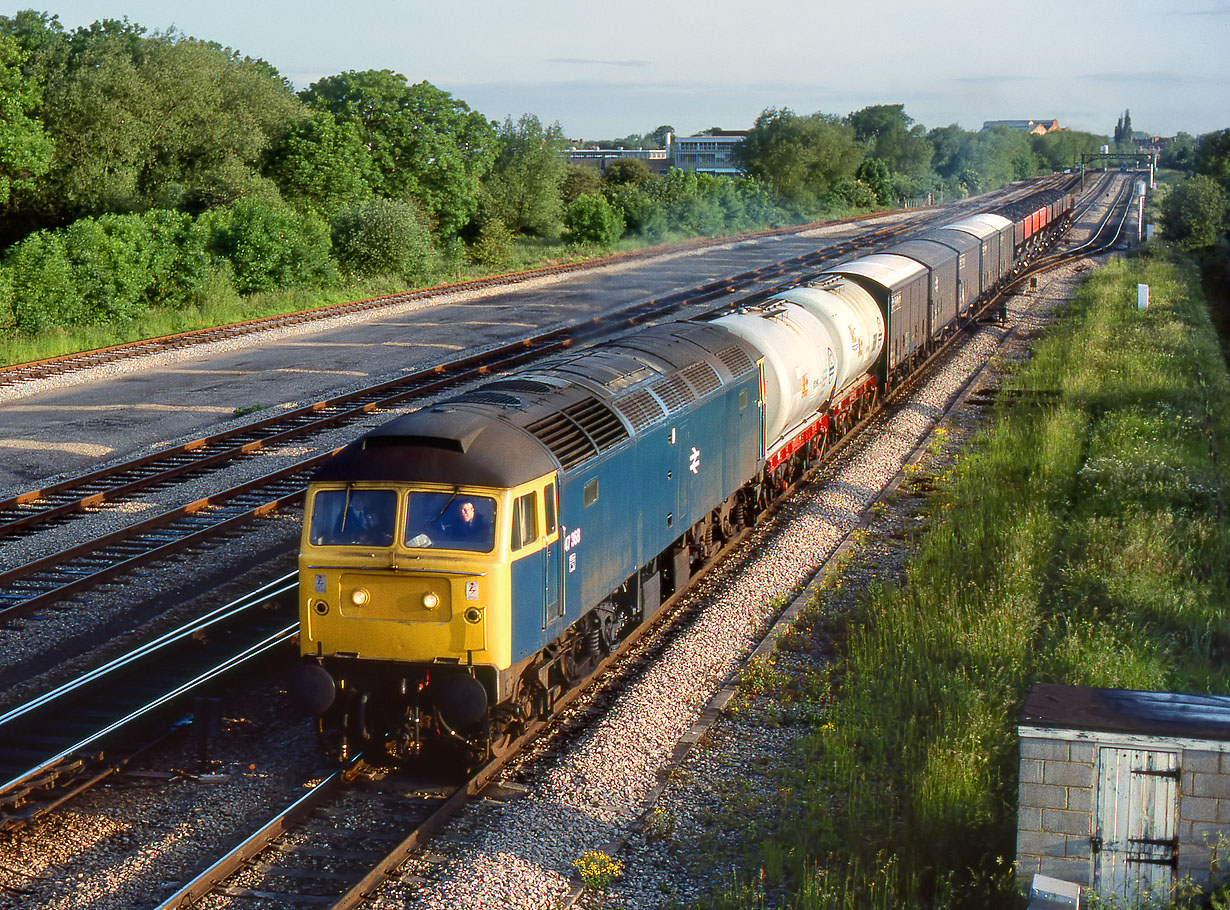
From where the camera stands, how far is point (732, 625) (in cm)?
1389

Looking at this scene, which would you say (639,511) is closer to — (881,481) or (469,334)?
(881,481)

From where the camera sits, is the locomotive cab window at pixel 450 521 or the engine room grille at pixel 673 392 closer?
the locomotive cab window at pixel 450 521

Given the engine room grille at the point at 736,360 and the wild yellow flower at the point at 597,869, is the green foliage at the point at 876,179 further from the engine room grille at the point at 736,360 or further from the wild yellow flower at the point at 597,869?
the wild yellow flower at the point at 597,869

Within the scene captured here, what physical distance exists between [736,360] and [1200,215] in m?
56.5

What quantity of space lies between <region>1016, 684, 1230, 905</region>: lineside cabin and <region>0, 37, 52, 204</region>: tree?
44502 millimetres

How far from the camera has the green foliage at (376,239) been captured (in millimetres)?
46406

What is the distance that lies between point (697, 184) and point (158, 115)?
3512cm

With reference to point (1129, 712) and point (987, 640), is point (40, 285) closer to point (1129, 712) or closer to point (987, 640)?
point (987, 640)

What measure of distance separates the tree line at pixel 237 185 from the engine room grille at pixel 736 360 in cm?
2415

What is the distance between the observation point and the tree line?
1428 inches

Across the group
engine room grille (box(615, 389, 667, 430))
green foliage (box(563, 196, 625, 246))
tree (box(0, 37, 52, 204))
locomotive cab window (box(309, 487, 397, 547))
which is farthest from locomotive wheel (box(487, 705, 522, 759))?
green foliage (box(563, 196, 625, 246))

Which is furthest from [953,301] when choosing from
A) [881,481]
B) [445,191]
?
[445,191]

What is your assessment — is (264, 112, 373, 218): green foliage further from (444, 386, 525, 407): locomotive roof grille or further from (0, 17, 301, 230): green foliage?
(444, 386, 525, 407): locomotive roof grille

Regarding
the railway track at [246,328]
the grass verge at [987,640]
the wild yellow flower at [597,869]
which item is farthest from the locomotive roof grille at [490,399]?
the railway track at [246,328]
